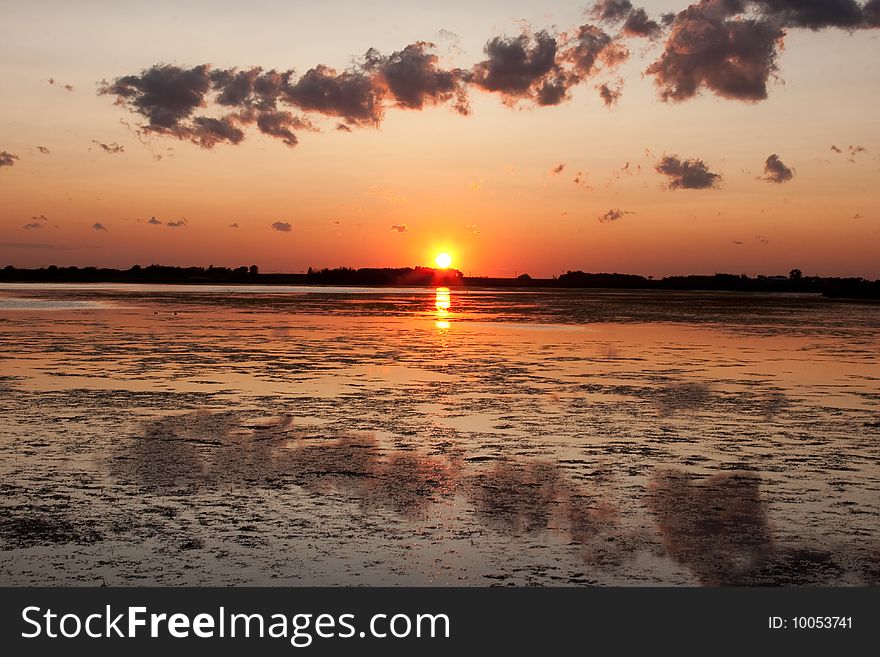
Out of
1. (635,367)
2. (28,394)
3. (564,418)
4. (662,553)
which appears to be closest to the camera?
(662,553)

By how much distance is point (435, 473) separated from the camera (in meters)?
10.8

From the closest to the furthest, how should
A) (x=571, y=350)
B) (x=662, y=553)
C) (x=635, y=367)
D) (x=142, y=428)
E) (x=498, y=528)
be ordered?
(x=662, y=553) < (x=498, y=528) < (x=142, y=428) < (x=635, y=367) < (x=571, y=350)

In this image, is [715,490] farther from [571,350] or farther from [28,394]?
[571,350]

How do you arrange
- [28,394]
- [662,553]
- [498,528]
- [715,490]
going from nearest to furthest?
[662,553], [498,528], [715,490], [28,394]

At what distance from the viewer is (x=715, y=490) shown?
395 inches

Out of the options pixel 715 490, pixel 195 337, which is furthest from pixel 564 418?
pixel 195 337

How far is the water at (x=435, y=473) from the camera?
7523mm

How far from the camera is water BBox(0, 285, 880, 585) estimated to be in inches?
296
